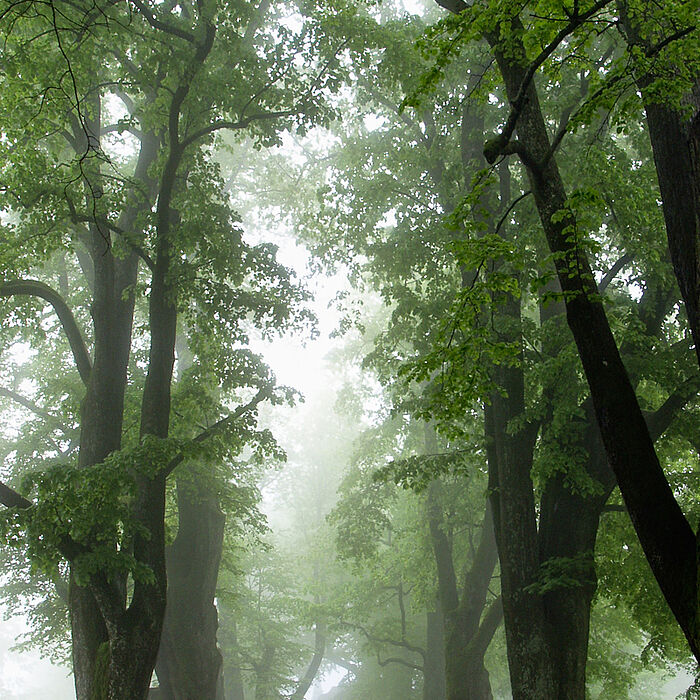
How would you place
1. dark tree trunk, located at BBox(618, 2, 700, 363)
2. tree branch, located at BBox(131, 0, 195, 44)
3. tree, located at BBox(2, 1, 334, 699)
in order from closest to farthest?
dark tree trunk, located at BBox(618, 2, 700, 363)
tree, located at BBox(2, 1, 334, 699)
tree branch, located at BBox(131, 0, 195, 44)

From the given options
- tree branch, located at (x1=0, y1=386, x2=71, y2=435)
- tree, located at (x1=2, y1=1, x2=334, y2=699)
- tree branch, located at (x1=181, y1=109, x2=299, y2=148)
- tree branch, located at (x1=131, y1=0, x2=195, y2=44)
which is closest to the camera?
tree, located at (x1=2, y1=1, x2=334, y2=699)

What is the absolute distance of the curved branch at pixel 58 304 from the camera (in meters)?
8.64

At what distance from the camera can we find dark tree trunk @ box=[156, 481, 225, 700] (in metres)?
11.5

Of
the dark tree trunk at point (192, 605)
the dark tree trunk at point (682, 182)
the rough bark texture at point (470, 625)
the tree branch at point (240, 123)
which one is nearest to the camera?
the dark tree trunk at point (682, 182)

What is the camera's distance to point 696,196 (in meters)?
3.89

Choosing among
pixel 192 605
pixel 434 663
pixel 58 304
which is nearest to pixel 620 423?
pixel 58 304

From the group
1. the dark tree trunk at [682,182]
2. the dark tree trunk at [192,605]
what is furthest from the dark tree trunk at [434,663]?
the dark tree trunk at [682,182]

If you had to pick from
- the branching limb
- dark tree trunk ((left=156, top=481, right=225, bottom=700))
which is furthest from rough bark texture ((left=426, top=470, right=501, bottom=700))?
the branching limb

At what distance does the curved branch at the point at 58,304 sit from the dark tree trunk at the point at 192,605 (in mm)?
3601

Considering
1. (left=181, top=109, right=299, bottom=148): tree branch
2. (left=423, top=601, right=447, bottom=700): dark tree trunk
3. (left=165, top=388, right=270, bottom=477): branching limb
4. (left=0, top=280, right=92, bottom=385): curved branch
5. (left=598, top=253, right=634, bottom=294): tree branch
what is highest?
(left=181, top=109, right=299, bottom=148): tree branch

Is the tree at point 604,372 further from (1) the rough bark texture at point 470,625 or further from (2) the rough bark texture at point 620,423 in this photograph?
(1) the rough bark texture at point 470,625

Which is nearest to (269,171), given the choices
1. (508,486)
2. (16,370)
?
(16,370)

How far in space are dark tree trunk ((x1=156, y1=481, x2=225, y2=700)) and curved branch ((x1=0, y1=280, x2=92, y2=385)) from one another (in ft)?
11.8

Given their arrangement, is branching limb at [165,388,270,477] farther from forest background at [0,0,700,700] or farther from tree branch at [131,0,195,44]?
tree branch at [131,0,195,44]
